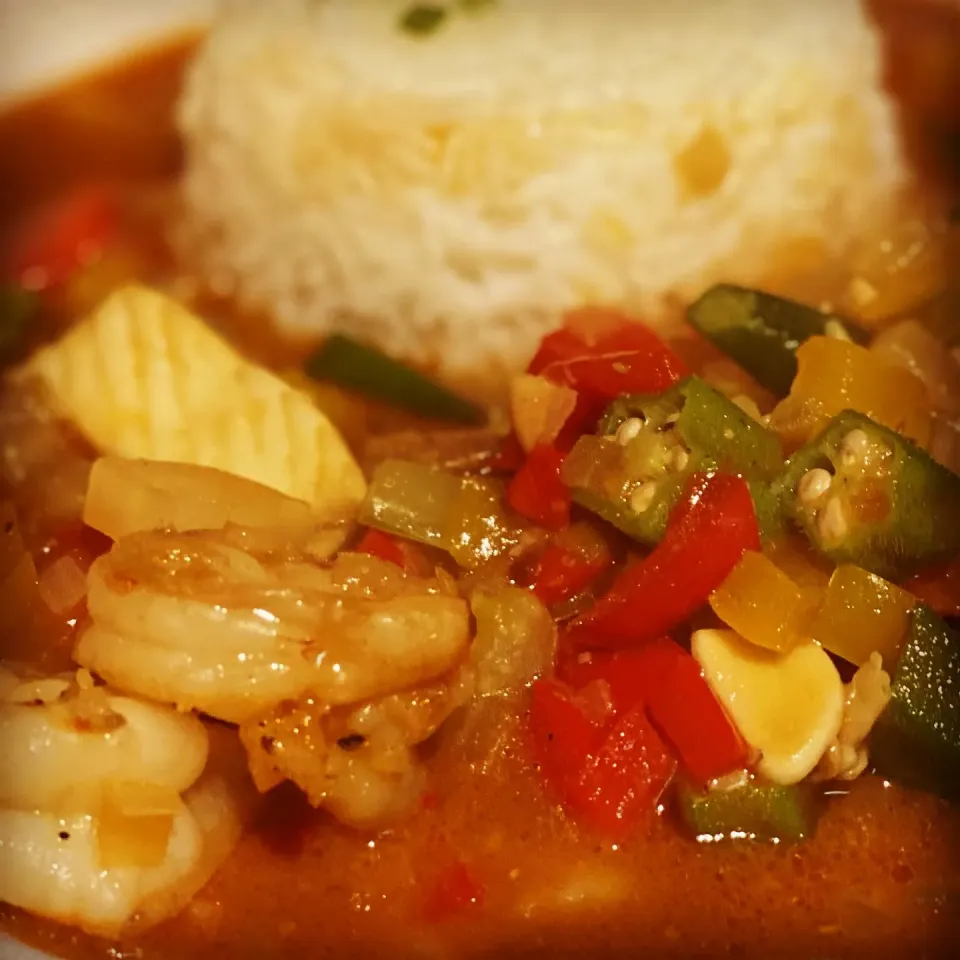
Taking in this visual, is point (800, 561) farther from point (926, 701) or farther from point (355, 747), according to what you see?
point (355, 747)

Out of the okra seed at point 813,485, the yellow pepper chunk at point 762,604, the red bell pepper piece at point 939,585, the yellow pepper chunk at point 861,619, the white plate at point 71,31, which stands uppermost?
the white plate at point 71,31

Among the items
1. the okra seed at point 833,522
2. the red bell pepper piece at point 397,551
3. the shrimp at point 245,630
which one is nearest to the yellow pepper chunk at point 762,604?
the okra seed at point 833,522

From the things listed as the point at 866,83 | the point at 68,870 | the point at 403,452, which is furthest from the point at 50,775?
the point at 866,83

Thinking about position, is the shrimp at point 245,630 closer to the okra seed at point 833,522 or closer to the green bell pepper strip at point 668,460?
the green bell pepper strip at point 668,460

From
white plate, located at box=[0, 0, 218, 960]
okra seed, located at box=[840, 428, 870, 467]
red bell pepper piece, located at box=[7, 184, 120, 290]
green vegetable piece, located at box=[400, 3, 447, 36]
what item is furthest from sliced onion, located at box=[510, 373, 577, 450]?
white plate, located at box=[0, 0, 218, 960]

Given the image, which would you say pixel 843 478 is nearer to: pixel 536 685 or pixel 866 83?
pixel 536 685
